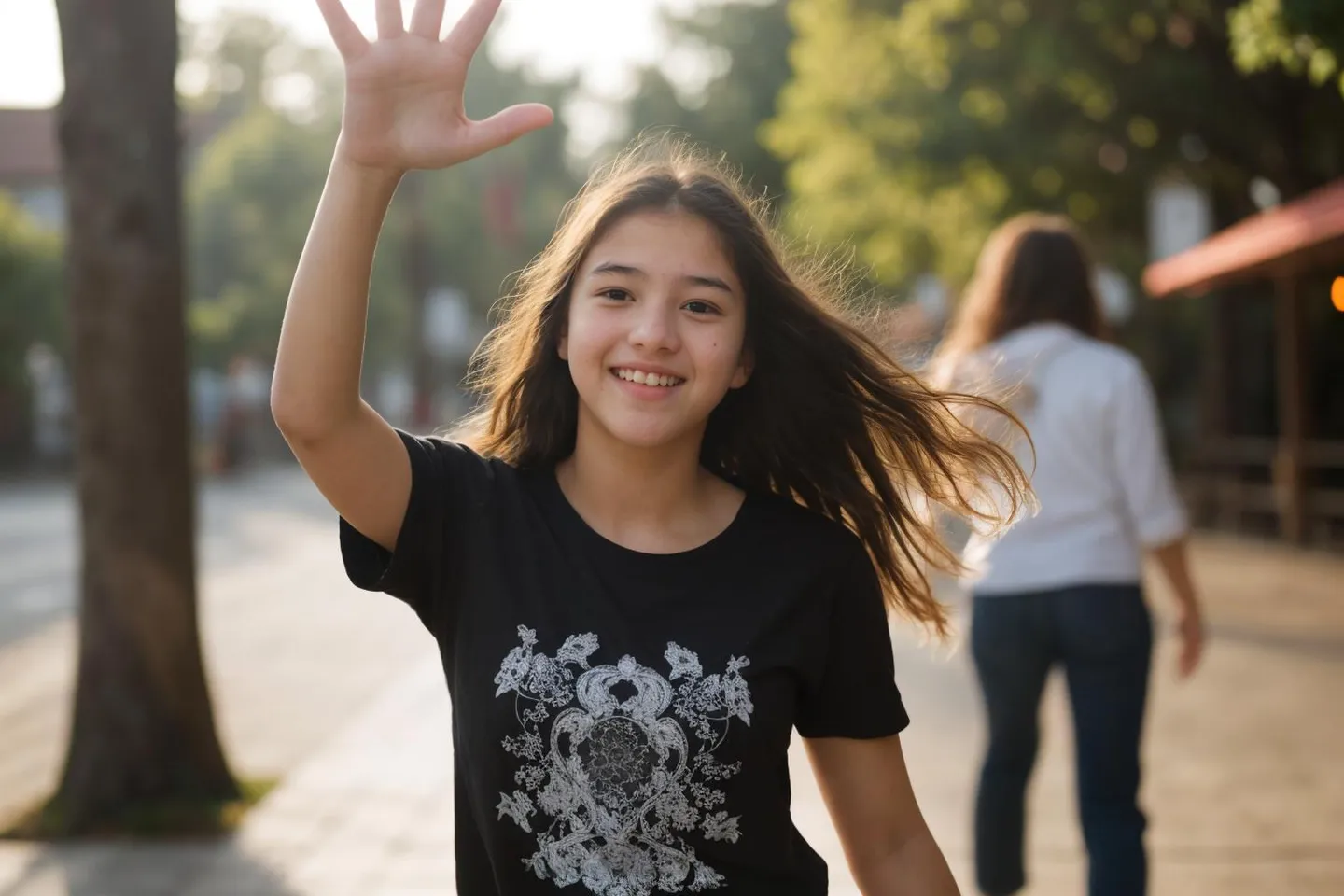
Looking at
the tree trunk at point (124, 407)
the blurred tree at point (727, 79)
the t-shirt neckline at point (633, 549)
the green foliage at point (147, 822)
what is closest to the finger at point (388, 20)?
the t-shirt neckline at point (633, 549)

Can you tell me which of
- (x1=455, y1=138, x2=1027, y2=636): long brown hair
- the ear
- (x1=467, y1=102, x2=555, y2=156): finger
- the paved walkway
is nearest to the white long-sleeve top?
the paved walkway

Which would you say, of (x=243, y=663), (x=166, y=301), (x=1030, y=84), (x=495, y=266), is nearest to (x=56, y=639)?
(x=243, y=663)

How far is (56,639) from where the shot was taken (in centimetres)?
1076

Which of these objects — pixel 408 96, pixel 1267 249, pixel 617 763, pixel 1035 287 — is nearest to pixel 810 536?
pixel 617 763

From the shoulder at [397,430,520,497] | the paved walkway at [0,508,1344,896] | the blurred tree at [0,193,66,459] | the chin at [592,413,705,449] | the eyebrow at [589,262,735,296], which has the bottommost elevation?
the blurred tree at [0,193,66,459]

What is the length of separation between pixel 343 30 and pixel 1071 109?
45.6 feet

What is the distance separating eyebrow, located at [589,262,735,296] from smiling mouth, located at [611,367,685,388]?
Answer: 144 mm

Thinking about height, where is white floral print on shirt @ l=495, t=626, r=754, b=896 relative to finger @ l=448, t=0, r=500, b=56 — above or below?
below

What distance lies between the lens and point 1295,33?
19.4 feet

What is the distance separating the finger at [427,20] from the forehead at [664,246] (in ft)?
1.57

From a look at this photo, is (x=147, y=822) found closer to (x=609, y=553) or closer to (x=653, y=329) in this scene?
(x=609, y=553)

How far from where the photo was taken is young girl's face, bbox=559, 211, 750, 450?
8.04 feet

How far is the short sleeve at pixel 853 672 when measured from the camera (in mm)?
2451

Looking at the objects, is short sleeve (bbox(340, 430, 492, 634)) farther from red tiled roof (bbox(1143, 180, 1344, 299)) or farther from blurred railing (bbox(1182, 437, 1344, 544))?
blurred railing (bbox(1182, 437, 1344, 544))
